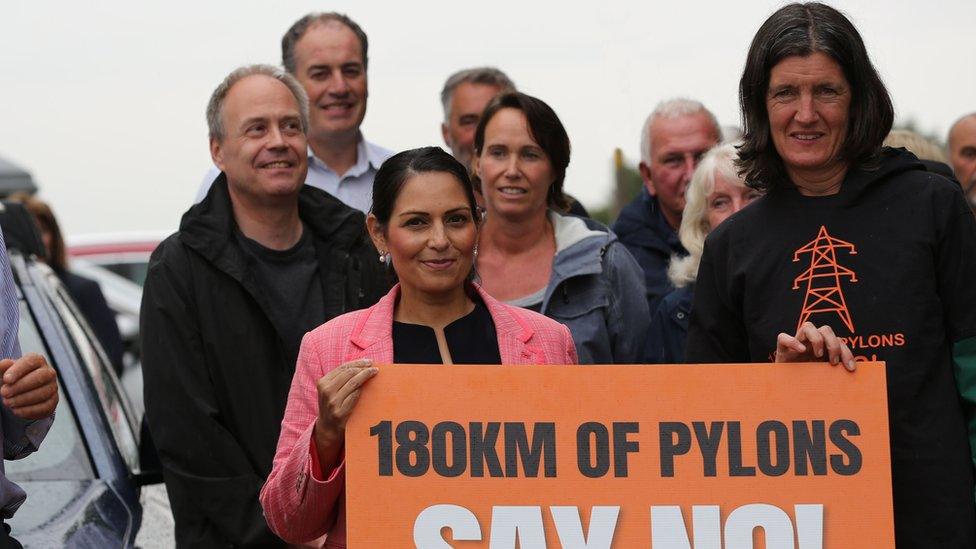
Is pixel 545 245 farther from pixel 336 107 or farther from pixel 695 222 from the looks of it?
pixel 336 107

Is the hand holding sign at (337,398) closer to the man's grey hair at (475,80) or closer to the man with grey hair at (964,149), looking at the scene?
the man's grey hair at (475,80)

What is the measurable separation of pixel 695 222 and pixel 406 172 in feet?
6.07

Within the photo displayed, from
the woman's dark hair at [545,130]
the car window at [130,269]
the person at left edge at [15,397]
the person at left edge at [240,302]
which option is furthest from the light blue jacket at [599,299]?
the car window at [130,269]

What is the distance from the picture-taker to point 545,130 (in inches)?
200

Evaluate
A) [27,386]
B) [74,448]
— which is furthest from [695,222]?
[27,386]

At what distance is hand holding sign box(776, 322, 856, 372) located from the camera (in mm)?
3238

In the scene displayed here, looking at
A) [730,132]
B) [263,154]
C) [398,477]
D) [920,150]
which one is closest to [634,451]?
[398,477]

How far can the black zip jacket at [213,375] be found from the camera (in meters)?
4.24

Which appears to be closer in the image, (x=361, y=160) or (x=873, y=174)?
(x=873, y=174)

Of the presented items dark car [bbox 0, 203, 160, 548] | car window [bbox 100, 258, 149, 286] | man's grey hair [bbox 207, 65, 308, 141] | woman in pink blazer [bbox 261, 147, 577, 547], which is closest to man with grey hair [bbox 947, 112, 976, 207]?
man's grey hair [bbox 207, 65, 308, 141]

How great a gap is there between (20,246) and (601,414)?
346 cm

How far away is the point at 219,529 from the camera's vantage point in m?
4.25

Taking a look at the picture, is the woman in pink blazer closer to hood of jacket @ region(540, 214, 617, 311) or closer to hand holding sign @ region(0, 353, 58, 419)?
hand holding sign @ region(0, 353, 58, 419)

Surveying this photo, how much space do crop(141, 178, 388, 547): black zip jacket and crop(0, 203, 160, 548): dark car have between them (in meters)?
0.27
